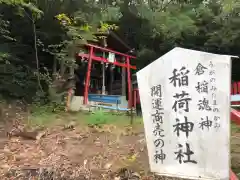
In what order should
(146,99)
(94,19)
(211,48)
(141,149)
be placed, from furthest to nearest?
(211,48) → (94,19) → (141,149) → (146,99)

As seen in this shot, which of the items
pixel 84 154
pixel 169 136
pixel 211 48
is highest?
pixel 211 48

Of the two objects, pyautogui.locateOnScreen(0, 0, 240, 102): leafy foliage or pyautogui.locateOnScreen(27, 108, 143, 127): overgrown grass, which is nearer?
pyautogui.locateOnScreen(27, 108, 143, 127): overgrown grass

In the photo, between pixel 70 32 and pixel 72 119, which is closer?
pixel 72 119

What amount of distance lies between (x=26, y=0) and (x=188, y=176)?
7882 mm

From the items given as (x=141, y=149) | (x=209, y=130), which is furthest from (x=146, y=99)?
(x=141, y=149)

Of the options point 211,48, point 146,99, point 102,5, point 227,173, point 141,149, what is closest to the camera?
point 227,173

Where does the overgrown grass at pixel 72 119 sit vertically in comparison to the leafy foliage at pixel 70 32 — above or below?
below

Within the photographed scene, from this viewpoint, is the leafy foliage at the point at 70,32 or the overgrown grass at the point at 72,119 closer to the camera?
the overgrown grass at the point at 72,119

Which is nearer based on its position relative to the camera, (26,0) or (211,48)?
(26,0)

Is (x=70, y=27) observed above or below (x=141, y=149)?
above

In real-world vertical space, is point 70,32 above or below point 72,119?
above

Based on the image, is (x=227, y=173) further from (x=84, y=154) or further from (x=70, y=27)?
(x=70, y=27)

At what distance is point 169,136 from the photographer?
361cm

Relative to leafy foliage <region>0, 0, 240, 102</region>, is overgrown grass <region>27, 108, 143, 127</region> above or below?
below
